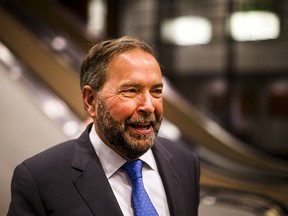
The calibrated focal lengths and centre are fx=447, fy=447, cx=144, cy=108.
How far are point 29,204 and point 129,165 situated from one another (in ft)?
1.28

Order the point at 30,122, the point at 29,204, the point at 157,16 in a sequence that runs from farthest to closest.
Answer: the point at 157,16
the point at 30,122
the point at 29,204

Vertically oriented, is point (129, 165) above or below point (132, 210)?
above

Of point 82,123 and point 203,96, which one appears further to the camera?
point 203,96

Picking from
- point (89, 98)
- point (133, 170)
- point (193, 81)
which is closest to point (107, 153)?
point (133, 170)

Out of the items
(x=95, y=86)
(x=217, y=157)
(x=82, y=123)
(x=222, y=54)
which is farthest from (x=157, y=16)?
(x=95, y=86)

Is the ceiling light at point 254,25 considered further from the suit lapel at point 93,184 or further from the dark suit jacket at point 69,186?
the suit lapel at point 93,184

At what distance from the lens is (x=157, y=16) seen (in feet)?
38.2

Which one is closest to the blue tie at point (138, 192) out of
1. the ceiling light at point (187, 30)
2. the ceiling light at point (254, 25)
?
the ceiling light at point (254, 25)

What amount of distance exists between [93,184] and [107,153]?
15 cm

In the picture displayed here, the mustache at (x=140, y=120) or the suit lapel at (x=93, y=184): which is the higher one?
the mustache at (x=140, y=120)

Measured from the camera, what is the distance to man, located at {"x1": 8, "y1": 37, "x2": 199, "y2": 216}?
1.53 metres

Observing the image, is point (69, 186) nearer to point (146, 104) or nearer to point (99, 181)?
point (99, 181)

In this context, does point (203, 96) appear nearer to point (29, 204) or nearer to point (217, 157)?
point (217, 157)

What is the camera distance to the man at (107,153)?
153cm
